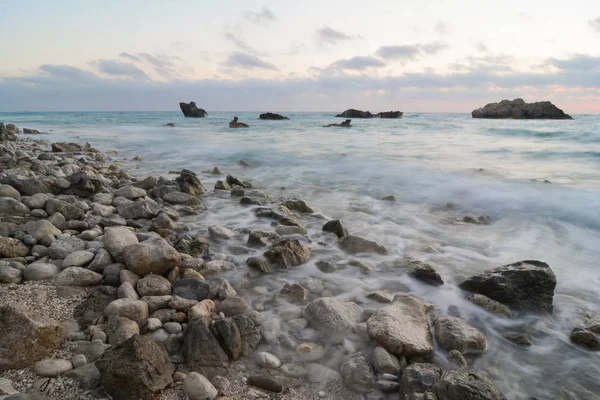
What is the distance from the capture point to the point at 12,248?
116 inches

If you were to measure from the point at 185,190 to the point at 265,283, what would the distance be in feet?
11.1

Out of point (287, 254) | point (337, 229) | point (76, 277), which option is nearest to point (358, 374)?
point (287, 254)

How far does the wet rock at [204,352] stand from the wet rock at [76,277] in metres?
1.03

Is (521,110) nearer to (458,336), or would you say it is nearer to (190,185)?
(190,185)

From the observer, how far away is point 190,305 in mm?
2545

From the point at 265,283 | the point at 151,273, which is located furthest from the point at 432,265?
the point at 151,273

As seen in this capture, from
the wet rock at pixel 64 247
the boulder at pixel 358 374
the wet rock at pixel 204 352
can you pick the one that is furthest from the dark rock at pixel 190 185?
the boulder at pixel 358 374

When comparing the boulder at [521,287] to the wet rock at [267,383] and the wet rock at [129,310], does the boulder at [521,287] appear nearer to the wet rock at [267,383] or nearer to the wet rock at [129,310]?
the wet rock at [267,383]

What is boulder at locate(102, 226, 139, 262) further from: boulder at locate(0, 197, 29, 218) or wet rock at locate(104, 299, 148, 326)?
boulder at locate(0, 197, 29, 218)

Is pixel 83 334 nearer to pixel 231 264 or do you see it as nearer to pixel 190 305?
pixel 190 305

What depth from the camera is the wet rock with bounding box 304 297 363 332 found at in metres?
2.49

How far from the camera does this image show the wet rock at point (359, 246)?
3.87 meters

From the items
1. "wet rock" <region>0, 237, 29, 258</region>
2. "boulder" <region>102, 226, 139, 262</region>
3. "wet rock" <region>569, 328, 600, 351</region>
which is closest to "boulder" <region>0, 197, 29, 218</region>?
"wet rock" <region>0, 237, 29, 258</region>

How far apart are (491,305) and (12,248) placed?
379 cm
